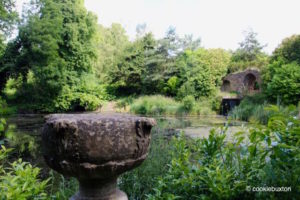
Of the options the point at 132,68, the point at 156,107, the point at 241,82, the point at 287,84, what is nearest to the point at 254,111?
the point at 287,84

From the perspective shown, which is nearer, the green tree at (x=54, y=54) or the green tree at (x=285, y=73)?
the green tree at (x=285, y=73)

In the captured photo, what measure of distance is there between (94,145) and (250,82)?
17727mm

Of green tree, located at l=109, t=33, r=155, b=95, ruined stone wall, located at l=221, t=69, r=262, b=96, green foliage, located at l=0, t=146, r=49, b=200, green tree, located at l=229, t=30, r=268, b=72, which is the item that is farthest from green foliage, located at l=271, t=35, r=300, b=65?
green foliage, located at l=0, t=146, r=49, b=200

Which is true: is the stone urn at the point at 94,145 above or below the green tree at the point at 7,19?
below

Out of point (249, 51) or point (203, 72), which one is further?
point (249, 51)

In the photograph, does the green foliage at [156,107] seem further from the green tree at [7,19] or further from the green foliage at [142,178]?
the green foliage at [142,178]

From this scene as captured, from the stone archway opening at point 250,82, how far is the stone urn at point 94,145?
1655 centimetres

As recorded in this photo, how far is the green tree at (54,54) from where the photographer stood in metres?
12.3

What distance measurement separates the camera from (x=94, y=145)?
43.8 inches

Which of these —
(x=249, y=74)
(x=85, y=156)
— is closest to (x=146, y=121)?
(x=85, y=156)

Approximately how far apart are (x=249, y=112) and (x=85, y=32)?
1139 cm

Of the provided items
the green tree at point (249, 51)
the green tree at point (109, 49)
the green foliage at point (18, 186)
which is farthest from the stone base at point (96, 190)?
the green tree at point (249, 51)

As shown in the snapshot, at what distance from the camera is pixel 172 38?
1922 cm

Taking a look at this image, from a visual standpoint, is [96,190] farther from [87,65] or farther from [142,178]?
[87,65]
